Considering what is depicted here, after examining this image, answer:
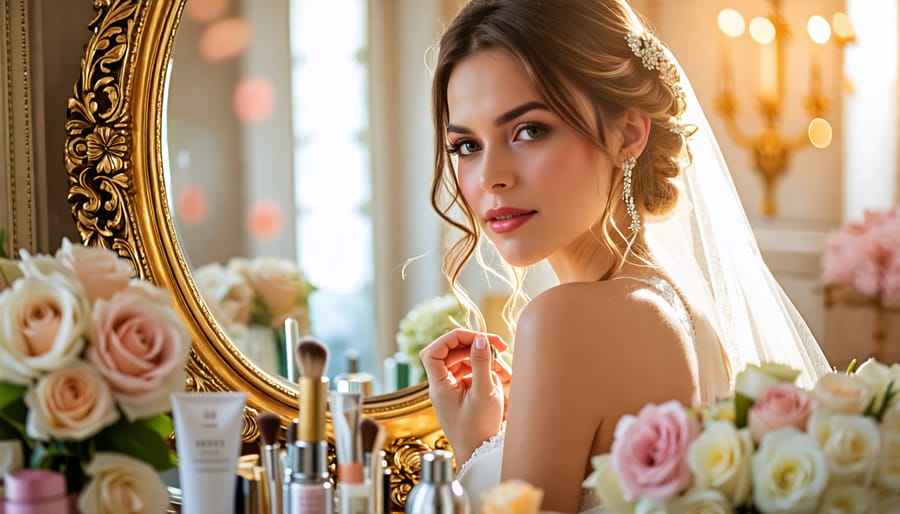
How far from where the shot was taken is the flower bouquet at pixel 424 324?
4.70 feet

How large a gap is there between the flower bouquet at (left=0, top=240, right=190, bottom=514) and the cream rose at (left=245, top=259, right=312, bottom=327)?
0.35 m

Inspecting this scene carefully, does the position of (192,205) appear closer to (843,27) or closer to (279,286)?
(279,286)

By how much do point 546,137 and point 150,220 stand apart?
47 centimetres

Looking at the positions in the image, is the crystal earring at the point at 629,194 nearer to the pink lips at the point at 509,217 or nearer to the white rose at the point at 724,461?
the pink lips at the point at 509,217

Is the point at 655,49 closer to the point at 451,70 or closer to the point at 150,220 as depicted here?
the point at 451,70

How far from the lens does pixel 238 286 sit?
4.35 feet

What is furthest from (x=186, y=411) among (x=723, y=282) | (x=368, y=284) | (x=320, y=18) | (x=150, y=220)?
(x=723, y=282)

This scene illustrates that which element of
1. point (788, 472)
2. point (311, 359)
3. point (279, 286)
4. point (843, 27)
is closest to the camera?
point (788, 472)

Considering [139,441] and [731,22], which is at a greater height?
[731,22]

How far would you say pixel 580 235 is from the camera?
4.23 feet

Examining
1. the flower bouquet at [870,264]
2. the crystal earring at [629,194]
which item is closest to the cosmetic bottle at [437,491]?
the crystal earring at [629,194]

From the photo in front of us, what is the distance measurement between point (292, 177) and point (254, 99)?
0.11m

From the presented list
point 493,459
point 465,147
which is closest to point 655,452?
point 493,459

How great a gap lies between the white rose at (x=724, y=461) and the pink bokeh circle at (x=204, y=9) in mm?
764
